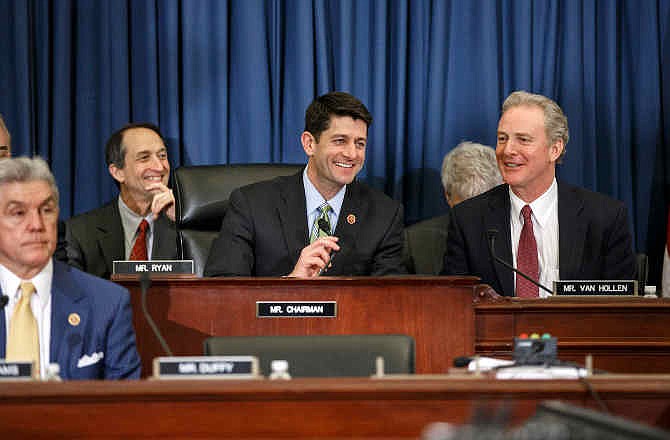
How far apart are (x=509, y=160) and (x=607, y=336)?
108cm

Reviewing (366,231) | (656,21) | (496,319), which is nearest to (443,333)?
(496,319)

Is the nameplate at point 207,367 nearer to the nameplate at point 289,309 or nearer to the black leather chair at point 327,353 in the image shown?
the black leather chair at point 327,353

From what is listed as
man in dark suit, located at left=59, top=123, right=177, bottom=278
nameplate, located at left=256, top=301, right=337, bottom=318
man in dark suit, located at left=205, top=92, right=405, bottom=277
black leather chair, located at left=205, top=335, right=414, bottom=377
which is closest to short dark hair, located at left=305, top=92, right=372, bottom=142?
man in dark suit, located at left=205, top=92, right=405, bottom=277

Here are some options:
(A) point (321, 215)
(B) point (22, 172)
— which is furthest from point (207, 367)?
(A) point (321, 215)

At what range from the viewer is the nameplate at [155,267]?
3.19 metres

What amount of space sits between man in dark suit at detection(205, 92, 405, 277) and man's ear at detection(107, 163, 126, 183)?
96cm

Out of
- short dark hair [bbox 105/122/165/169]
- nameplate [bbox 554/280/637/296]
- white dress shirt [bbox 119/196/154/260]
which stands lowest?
nameplate [bbox 554/280/637/296]

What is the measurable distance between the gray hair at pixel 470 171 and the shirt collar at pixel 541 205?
63cm

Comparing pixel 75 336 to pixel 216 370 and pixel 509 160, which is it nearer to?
pixel 216 370

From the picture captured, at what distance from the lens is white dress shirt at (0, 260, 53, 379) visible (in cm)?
258

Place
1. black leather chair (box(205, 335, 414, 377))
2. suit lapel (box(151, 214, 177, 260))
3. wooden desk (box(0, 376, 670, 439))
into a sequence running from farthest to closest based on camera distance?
suit lapel (box(151, 214, 177, 260))
black leather chair (box(205, 335, 414, 377))
wooden desk (box(0, 376, 670, 439))

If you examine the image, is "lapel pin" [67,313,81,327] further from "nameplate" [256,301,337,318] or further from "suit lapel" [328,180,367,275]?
"suit lapel" [328,180,367,275]

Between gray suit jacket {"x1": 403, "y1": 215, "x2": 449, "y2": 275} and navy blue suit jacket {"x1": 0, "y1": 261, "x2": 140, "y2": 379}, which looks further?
gray suit jacket {"x1": 403, "y1": 215, "x2": 449, "y2": 275}

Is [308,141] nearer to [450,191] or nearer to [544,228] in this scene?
[450,191]
